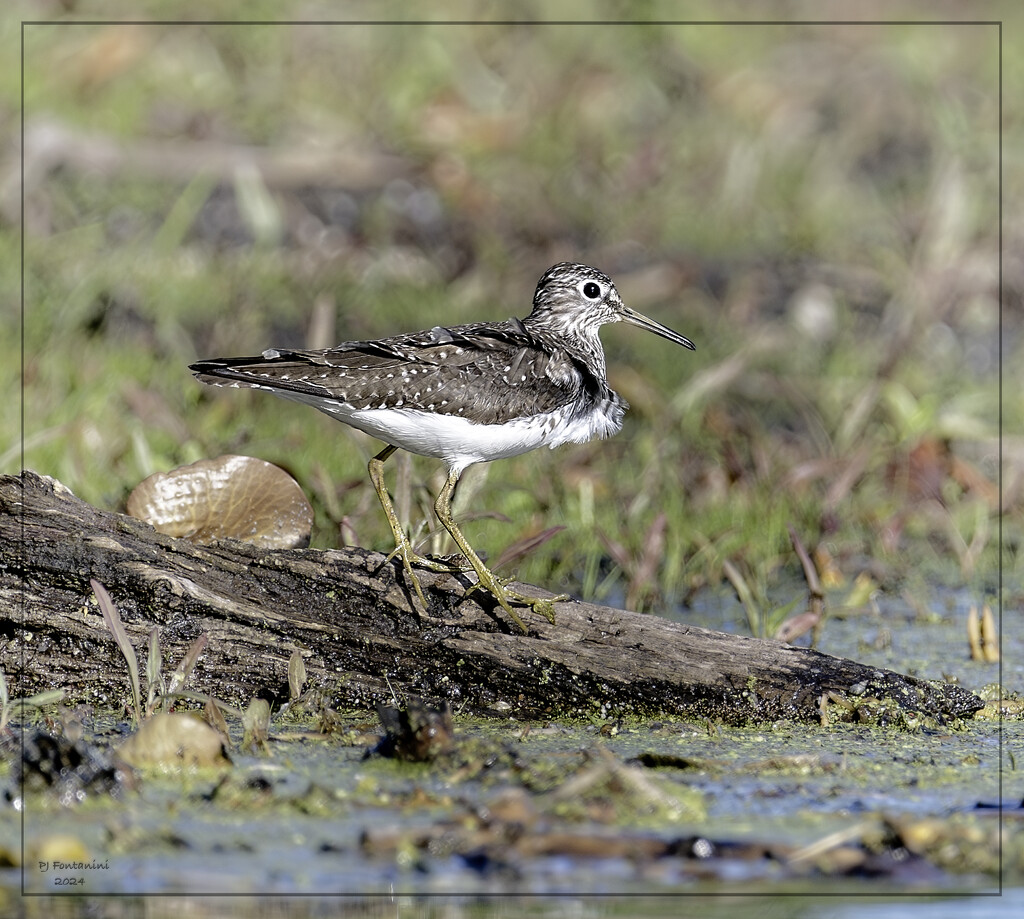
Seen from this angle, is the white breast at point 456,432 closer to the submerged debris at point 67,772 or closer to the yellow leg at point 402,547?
the yellow leg at point 402,547

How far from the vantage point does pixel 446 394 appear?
4.91 metres

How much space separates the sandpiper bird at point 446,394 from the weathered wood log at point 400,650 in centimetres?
13

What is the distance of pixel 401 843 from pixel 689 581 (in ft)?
10.0

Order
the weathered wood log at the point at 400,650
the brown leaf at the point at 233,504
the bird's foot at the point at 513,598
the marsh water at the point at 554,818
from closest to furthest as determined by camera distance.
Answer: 1. the marsh water at the point at 554,818
2. the weathered wood log at the point at 400,650
3. the bird's foot at the point at 513,598
4. the brown leaf at the point at 233,504

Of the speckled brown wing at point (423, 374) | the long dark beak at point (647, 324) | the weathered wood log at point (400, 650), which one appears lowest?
the weathered wood log at point (400, 650)

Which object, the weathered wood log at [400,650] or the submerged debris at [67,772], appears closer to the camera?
the submerged debris at [67,772]

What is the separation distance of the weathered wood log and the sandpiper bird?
0.42 ft

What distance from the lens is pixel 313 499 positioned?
5.78 meters

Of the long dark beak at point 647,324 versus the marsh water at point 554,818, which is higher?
the long dark beak at point 647,324

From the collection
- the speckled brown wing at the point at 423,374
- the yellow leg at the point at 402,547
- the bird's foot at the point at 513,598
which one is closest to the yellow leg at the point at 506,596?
the bird's foot at the point at 513,598

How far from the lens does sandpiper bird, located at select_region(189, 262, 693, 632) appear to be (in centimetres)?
479

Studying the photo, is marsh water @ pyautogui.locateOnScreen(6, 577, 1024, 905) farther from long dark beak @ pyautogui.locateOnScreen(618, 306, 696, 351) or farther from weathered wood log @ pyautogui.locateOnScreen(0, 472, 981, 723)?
long dark beak @ pyautogui.locateOnScreen(618, 306, 696, 351)

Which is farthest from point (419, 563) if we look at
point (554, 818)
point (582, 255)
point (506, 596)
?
point (582, 255)

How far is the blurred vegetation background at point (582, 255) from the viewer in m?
6.72
